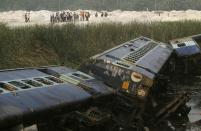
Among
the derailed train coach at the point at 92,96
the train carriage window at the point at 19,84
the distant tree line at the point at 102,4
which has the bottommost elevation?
the distant tree line at the point at 102,4

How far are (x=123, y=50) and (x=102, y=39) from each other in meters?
12.5

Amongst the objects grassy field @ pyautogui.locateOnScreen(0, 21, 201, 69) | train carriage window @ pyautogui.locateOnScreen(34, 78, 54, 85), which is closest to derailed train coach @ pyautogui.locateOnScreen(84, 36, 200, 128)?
A: train carriage window @ pyautogui.locateOnScreen(34, 78, 54, 85)

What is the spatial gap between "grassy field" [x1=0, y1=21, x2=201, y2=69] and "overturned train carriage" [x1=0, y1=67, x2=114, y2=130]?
33.1 feet

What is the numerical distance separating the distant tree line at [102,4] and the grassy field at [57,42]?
73.6 meters

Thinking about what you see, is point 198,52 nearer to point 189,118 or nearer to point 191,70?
point 191,70

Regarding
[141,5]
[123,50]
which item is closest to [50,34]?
[123,50]

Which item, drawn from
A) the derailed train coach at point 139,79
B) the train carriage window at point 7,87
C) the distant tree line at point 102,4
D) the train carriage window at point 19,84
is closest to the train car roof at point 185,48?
the derailed train coach at point 139,79

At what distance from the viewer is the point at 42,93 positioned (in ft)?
28.7

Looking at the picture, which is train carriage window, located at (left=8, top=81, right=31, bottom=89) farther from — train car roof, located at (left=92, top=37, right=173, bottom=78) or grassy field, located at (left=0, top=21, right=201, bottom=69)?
grassy field, located at (left=0, top=21, right=201, bottom=69)

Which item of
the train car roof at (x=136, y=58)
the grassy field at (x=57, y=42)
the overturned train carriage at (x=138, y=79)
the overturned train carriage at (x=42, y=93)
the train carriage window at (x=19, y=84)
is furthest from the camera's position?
the grassy field at (x=57, y=42)

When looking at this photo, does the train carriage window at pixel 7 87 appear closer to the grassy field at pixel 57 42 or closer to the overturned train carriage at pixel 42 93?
the overturned train carriage at pixel 42 93

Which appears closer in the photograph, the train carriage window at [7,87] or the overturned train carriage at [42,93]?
the overturned train carriage at [42,93]

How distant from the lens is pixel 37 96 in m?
8.43

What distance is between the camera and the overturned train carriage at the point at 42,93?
24.4ft
